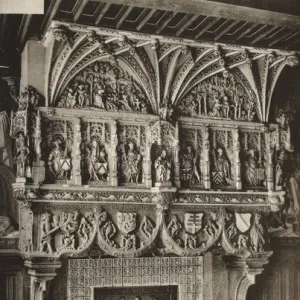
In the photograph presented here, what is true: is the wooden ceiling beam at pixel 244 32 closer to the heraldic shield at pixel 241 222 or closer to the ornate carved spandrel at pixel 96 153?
the ornate carved spandrel at pixel 96 153

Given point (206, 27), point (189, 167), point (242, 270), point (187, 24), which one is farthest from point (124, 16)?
point (242, 270)

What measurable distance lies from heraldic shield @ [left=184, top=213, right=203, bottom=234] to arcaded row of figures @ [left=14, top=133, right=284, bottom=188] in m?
0.51

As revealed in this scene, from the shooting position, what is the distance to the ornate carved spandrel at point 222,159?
8562 millimetres

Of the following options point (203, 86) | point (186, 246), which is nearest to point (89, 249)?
point (186, 246)

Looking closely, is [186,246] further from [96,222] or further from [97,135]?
[97,135]

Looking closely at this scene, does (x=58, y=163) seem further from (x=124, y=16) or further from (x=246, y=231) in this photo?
(x=246, y=231)

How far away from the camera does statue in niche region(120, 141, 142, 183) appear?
797cm

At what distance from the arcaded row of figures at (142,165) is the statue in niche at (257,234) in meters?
0.62

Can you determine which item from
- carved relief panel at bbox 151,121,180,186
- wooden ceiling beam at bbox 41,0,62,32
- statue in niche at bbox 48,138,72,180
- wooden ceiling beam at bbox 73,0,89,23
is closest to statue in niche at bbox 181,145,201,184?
carved relief panel at bbox 151,121,180,186

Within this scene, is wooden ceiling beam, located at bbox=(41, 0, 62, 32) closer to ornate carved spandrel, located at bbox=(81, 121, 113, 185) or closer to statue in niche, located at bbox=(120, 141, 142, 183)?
ornate carved spandrel, located at bbox=(81, 121, 113, 185)

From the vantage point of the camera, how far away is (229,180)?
8641mm

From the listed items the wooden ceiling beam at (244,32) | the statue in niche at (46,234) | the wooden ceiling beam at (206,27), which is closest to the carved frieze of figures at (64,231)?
the statue in niche at (46,234)

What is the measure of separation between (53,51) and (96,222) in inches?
104

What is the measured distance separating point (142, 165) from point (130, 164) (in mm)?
214
